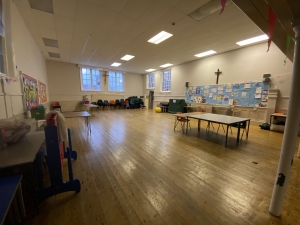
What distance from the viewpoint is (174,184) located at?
73.7 inches

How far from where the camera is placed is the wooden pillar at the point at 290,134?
1.22 m

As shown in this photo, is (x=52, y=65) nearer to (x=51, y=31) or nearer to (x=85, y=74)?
(x=85, y=74)

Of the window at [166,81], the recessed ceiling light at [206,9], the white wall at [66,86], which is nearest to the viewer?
the recessed ceiling light at [206,9]

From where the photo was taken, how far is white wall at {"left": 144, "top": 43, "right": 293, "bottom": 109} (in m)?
4.73

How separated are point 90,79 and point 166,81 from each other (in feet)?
19.7

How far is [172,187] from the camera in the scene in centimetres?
181

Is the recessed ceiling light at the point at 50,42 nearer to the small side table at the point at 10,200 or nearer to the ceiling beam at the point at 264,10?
the small side table at the point at 10,200

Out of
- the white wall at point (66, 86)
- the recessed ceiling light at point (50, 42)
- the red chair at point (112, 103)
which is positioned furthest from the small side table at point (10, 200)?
the red chair at point (112, 103)

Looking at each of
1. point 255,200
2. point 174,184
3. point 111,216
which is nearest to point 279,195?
point 255,200

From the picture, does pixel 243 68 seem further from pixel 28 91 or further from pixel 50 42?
pixel 50 42

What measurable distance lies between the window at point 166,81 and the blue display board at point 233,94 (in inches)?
96.3

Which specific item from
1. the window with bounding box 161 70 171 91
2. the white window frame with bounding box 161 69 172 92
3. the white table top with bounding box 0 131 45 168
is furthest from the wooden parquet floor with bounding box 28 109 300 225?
the window with bounding box 161 70 171 91

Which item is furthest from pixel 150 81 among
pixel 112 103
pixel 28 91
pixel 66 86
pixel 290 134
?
pixel 290 134

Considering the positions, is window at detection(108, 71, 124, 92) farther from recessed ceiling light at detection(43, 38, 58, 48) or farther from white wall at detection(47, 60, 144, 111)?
recessed ceiling light at detection(43, 38, 58, 48)
